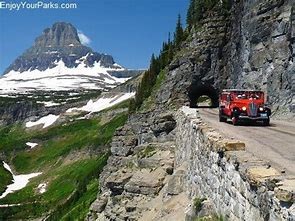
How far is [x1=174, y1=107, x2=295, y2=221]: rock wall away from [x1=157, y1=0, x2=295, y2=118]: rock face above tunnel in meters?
25.6

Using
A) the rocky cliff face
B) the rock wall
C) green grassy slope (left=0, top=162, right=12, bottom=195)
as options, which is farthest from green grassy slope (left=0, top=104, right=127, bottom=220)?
the rock wall

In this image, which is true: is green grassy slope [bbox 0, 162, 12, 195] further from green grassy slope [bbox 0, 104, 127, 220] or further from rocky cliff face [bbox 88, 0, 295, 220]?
rocky cliff face [bbox 88, 0, 295, 220]

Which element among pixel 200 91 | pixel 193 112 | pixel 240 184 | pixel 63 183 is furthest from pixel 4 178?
pixel 240 184

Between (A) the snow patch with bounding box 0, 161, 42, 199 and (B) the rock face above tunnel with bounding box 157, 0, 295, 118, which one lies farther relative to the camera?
(A) the snow patch with bounding box 0, 161, 42, 199

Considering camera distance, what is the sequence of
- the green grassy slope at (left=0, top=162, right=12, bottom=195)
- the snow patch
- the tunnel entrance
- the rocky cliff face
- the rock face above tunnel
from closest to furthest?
1. the rocky cliff face
2. the rock face above tunnel
3. the tunnel entrance
4. the snow patch
5. the green grassy slope at (left=0, top=162, right=12, bottom=195)

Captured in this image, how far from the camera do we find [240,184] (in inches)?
501

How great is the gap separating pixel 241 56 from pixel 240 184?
157 feet

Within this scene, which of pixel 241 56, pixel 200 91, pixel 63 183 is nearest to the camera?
pixel 241 56

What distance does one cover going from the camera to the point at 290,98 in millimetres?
42688

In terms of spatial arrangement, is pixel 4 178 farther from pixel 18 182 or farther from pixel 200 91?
pixel 200 91

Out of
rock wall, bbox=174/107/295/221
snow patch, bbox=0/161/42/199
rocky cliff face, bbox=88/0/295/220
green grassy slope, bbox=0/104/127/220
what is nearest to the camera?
rock wall, bbox=174/107/295/221

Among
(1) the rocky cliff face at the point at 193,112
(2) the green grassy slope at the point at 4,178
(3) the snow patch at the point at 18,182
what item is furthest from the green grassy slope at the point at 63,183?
(1) the rocky cliff face at the point at 193,112

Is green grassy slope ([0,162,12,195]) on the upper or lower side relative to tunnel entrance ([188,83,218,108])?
lower

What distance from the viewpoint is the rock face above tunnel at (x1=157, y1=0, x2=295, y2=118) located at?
45156 mm
